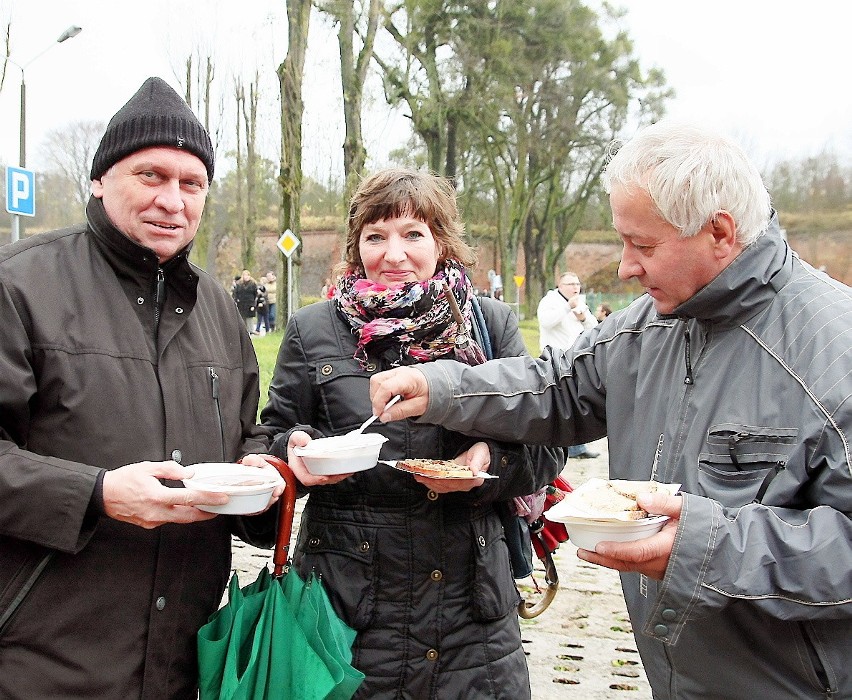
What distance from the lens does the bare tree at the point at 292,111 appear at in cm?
1859

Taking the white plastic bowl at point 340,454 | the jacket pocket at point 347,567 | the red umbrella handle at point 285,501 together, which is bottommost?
the jacket pocket at point 347,567

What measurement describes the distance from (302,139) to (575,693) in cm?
1687

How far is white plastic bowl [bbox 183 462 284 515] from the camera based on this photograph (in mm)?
1913

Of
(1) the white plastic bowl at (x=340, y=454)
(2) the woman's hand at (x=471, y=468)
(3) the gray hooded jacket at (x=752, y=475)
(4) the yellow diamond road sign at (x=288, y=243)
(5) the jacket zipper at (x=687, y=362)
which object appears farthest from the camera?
(4) the yellow diamond road sign at (x=288, y=243)

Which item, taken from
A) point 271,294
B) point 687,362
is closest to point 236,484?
point 687,362

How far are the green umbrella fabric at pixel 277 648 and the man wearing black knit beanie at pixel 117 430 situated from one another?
0.12m

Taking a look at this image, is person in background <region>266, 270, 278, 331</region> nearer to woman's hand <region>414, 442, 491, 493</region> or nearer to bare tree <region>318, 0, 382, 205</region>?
bare tree <region>318, 0, 382, 205</region>

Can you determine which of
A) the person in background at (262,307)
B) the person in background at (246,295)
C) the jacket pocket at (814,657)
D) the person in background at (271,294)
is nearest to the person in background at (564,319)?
the jacket pocket at (814,657)

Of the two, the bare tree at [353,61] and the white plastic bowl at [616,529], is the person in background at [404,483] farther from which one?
the bare tree at [353,61]

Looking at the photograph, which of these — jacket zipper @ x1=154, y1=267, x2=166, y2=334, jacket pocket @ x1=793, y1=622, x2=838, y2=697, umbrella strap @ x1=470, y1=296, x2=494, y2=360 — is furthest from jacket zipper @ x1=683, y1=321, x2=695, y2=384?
jacket zipper @ x1=154, y1=267, x2=166, y2=334

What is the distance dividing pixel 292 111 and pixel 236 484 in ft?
59.9

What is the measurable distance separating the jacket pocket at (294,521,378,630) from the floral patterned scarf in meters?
0.52

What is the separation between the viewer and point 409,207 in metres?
2.55

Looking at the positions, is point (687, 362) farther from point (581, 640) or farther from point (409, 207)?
point (581, 640)
